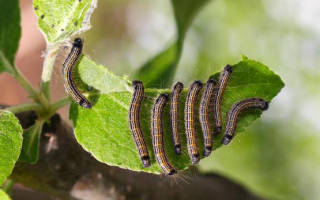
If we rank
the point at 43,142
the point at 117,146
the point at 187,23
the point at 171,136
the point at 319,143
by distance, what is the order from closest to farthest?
the point at 117,146 < the point at 171,136 < the point at 43,142 < the point at 187,23 < the point at 319,143

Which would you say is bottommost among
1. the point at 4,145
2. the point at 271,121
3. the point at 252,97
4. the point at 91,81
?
the point at 271,121

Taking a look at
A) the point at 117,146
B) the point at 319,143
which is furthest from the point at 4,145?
the point at 319,143

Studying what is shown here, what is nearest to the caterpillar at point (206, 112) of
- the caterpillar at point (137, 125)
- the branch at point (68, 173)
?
the caterpillar at point (137, 125)

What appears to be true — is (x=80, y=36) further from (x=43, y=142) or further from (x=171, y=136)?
(x=171, y=136)

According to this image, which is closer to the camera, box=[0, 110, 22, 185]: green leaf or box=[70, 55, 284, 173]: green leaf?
box=[0, 110, 22, 185]: green leaf

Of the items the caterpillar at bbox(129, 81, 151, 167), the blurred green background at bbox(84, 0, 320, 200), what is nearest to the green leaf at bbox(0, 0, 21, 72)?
the caterpillar at bbox(129, 81, 151, 167)

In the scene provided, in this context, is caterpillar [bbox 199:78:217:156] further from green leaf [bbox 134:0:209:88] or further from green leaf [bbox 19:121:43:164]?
green leaf [bbox 134:0:209:88]
